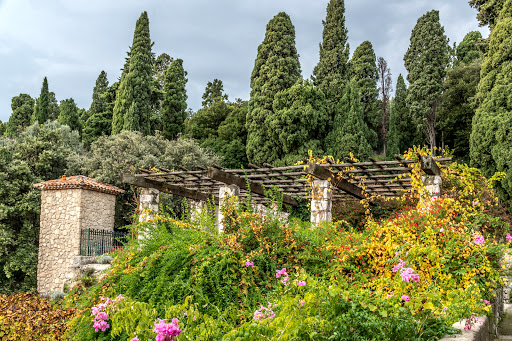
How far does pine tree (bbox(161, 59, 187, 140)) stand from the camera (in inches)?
1165

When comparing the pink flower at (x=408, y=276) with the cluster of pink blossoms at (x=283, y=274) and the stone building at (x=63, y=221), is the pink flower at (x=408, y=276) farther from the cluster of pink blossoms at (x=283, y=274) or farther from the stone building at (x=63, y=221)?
the stone building at (x=63, y=221)

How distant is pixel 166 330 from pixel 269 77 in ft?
70.8

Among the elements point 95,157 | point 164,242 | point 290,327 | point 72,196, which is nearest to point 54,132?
point 95,157

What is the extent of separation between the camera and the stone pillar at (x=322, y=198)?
382 inches

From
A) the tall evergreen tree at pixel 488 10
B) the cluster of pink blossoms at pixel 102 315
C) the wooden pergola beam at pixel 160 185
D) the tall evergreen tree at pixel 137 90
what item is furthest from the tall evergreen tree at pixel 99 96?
the cluster of pink blossoms at pixel 102 315

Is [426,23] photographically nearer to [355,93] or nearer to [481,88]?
[355,93]

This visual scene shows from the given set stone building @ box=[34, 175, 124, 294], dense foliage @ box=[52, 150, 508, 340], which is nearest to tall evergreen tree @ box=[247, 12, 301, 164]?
stone building @ box=[34, 175, 124, 294]

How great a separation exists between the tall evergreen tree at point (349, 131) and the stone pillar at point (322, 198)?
42.2 ft

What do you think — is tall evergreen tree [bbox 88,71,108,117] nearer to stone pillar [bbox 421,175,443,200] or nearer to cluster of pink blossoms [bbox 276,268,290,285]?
stone pillar [bbox 421,175,443,200]

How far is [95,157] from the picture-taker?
19.7 metres

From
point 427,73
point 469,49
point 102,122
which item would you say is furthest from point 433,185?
point 469,49

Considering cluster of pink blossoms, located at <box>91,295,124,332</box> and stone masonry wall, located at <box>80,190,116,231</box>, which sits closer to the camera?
cluster of pink blossoms, located at <box>91,295,124,332</box>

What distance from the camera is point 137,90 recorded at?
24.4 m

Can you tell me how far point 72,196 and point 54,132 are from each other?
690 centimetres
